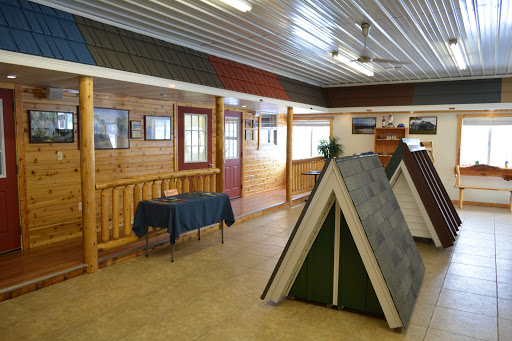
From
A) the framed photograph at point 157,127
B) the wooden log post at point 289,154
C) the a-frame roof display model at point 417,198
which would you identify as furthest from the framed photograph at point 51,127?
the a-frame roof display model at point 417,198

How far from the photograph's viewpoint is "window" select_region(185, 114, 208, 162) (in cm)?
844

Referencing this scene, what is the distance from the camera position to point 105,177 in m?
6.64

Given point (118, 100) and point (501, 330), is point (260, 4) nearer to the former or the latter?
point (118, 100)

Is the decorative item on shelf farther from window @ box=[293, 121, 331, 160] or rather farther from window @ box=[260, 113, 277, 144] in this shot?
window @ box=[260, 113, 277, 144]

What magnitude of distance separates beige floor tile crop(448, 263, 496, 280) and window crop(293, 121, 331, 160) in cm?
802

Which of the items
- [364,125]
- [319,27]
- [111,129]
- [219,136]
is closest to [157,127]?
[111,129]

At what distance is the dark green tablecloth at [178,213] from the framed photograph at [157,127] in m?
1.90

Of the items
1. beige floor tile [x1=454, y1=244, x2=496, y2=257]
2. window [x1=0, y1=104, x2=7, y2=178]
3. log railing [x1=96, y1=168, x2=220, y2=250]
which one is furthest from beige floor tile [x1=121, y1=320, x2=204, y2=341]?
beige floor tile [x1=454, y1=244, x2=496, y2=257]

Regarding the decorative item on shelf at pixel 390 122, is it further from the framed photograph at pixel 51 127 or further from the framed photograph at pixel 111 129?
the framed photograph at pixel 51 127

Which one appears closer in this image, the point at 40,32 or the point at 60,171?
the point at 40,32

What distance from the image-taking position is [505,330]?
352cm

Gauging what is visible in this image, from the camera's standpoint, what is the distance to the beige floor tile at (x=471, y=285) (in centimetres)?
443

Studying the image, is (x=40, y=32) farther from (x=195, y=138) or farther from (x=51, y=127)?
(x=195, y=138)

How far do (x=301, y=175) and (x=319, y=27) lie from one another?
615 cm
